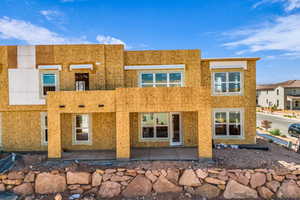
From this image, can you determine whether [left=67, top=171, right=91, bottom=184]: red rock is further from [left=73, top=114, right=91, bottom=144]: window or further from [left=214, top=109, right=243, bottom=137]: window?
[left=214, top=109, right=243, bottom=137]: window

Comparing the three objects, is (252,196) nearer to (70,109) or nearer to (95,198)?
(95,198)

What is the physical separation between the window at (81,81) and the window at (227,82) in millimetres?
8398

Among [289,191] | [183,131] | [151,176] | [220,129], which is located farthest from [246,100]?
[151,176]

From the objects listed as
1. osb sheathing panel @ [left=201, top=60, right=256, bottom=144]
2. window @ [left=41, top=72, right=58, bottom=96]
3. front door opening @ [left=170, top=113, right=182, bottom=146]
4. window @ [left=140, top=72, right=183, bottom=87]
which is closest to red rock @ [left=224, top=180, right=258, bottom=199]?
front door opening @ [left=170, top=113, right=182, bottom=146]

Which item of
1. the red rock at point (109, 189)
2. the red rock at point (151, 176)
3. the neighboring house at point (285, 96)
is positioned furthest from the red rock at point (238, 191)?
the neighboring house at point (285, 96)

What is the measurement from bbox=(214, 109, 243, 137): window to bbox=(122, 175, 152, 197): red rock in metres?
6.30

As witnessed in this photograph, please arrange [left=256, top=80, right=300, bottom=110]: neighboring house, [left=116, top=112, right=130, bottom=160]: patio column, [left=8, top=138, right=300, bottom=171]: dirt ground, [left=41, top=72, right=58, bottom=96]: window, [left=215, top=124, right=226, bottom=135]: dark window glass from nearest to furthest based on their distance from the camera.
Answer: [left=8, top=138, right=300, bottom=171]: dirt ground
[left=116, top=112, right=130, bottom=160]: patio column
[left=41, top=72, right=58, bottom=96]: window
[left=215, top=124, right=226, bottom=135]: dark window glass
[left=256, top=80, right=300, bottom=110]: neighboring house

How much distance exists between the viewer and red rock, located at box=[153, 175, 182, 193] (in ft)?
25.4

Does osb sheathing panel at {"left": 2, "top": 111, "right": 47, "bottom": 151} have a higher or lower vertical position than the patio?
higher

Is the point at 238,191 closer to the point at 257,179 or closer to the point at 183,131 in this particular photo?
the point at 257,179

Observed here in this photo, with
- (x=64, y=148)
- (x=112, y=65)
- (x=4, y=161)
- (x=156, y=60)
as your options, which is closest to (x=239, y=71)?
(x=156, y=60)

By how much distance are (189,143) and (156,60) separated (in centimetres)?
572

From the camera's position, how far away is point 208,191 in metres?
7.70

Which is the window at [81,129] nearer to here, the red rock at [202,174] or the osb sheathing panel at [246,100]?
the red rock at [202,174]
